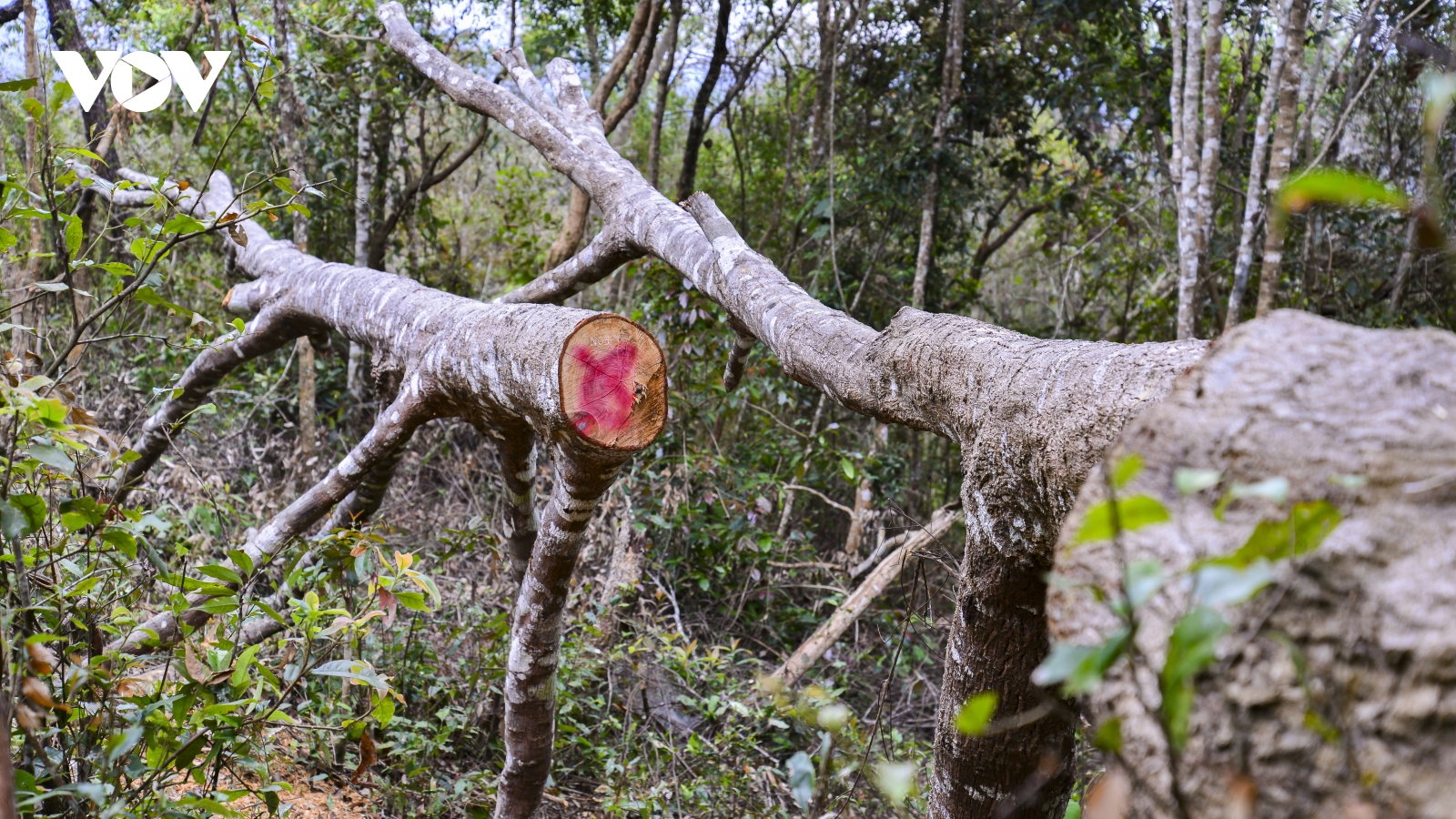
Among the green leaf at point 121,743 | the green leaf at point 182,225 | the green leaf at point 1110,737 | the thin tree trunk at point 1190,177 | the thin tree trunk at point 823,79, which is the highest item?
the thin tree trunk at point 823,79

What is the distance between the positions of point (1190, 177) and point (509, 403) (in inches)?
147

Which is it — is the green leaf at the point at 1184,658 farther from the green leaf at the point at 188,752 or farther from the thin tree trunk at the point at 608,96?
the thin tree trunk at the point at 608,96

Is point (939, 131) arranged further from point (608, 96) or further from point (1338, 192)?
point (1338, 192)

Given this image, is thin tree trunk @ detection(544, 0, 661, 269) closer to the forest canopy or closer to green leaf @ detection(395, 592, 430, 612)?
the forest canopy

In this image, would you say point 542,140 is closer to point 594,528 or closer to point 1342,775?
point 594,528

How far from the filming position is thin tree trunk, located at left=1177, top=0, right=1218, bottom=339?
4152 millimetres

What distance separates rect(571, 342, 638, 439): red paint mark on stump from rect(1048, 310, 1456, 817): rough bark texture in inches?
→ 43.7

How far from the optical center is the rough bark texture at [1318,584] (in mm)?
508

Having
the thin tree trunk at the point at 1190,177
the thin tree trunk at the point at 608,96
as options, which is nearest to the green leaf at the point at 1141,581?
the thin tree trunk at the point at 1190,177

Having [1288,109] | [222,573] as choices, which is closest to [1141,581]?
[222,573]

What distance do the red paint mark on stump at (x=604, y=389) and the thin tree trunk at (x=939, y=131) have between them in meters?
4.15

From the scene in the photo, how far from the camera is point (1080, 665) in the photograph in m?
0.48

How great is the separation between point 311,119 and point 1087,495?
6.90 m

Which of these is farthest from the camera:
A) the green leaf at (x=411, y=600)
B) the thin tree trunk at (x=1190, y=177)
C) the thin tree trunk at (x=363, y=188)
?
the thin tree trunk at (x=363, y=188)
